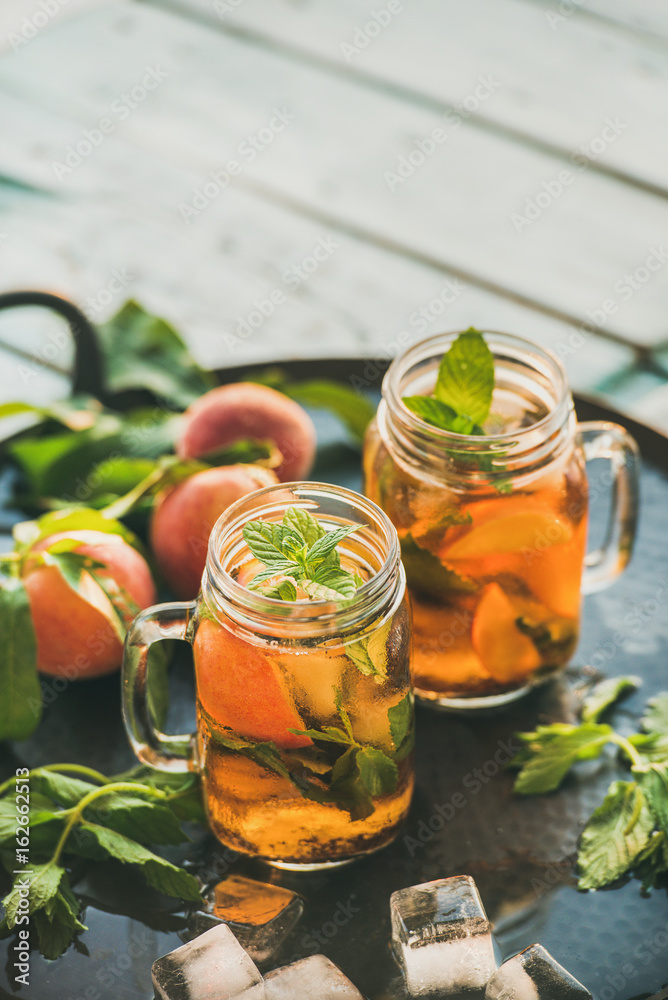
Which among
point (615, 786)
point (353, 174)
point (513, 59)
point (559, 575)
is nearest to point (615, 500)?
point (559, 575)

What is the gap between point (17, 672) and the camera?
2.45ft

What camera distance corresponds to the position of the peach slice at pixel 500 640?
0.73 meters

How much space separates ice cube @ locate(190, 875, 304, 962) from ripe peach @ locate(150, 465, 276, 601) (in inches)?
10.4

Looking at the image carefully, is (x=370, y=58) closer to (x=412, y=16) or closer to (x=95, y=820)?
(x=412, y=16)

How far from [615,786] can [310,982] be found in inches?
9.4

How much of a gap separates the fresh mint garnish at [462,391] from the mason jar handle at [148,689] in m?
0.21

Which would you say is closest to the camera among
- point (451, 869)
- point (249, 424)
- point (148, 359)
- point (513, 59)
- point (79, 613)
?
point (451, 869)

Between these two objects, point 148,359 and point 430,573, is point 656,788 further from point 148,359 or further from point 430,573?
point 148,359

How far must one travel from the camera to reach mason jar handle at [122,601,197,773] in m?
0.68

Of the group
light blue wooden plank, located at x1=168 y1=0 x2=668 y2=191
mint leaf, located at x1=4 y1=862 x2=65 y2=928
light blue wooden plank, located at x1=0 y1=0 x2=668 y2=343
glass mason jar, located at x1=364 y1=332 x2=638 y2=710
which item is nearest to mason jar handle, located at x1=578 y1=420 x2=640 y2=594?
glass mason jar, located at x1=364 y1=332 x2=638 y2=710

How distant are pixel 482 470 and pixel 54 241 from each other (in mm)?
1079

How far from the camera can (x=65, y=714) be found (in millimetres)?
806

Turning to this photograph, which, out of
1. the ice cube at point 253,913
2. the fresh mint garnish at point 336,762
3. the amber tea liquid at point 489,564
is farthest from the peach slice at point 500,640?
the ice cube at point 253,913

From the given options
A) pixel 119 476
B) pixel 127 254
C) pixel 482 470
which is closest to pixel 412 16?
pixel 127 254
